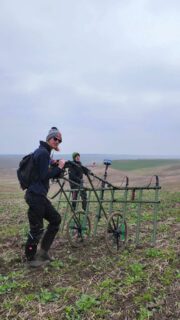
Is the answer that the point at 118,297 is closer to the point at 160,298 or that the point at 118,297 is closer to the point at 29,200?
the point at 160,298

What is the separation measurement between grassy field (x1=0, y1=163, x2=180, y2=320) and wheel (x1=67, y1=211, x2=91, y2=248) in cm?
20

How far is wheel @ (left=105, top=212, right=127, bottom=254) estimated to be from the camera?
9477 millimetres

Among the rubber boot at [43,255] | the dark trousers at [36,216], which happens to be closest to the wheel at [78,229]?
the rubber boot at [43,255]

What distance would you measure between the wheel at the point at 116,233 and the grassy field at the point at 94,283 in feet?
0.66

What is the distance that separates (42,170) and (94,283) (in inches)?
91.8

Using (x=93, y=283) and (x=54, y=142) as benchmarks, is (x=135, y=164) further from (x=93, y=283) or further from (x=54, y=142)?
(x=93, y=283)

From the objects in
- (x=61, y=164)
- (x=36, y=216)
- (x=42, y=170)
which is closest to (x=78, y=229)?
(x=36, y=216)

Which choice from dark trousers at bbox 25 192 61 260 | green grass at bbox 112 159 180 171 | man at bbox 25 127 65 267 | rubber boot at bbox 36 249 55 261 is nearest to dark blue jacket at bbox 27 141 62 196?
man at bbox 25 127 65 267

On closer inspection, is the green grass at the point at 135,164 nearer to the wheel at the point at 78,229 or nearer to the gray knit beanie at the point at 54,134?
the wheel at the point at 78,229

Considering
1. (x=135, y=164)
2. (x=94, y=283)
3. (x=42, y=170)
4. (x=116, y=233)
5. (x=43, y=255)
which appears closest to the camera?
(x=94, y=283)

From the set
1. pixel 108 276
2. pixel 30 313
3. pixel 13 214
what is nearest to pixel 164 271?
pixel 108 276

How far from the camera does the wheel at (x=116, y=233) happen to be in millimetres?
9477

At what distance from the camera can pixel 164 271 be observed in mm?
7715

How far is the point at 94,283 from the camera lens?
7391 mm
